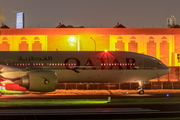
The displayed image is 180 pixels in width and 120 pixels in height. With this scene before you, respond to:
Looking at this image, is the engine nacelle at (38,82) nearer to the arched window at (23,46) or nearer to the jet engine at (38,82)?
the jet engine at (38,82)

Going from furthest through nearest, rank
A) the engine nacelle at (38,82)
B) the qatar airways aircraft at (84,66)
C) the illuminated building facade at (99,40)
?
the illuminated building facade at (99,40) < the qatar airways aircraft at (84,66) < the engine nacelle at (38,82)

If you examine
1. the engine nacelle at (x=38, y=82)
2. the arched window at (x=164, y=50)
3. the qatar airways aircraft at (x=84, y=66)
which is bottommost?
the engine nacelle at (x=38, y=82)

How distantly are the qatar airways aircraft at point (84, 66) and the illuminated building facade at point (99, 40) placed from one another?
43.5 meters

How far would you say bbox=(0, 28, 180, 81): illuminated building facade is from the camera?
80.4 meters

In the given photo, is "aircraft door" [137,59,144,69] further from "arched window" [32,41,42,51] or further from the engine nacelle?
"arched window" [32,41,42,51]

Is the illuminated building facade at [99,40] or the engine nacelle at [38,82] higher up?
the illuminated building facade at [99,40]

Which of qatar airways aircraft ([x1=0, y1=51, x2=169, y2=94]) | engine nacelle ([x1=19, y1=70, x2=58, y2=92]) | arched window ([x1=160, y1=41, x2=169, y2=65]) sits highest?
arched window ([x1=160, y1=41, x2=169, y2=65])

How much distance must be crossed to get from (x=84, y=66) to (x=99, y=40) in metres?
46.0

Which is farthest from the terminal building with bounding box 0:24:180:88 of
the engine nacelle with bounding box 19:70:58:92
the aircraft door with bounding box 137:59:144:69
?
the engine nacelle with bounding box 19:70:58:92

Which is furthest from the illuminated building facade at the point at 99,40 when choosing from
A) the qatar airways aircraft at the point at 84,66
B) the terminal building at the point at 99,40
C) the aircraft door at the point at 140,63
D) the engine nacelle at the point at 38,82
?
the engine nacelle at the point at 38,82

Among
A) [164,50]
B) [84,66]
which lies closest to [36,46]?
[164,50]

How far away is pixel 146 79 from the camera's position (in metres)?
36.8

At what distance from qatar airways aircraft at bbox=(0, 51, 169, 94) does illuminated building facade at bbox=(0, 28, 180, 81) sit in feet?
143

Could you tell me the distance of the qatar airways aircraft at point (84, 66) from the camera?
114 ft
